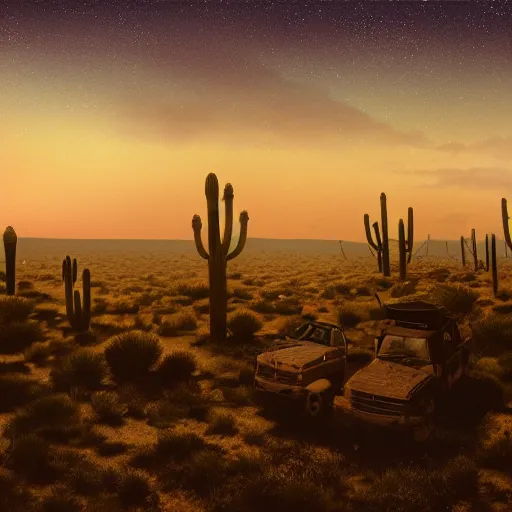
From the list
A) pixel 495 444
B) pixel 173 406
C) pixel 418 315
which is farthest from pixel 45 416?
pixel 495 444

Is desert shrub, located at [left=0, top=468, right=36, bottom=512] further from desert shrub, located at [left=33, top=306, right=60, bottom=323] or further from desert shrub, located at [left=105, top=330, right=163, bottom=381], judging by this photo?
desert shrub, located at [left=33, top=306, right=60, bottom=323]

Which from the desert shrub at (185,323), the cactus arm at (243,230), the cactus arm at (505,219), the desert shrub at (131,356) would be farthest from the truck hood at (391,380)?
the cactus arm at (505,219)

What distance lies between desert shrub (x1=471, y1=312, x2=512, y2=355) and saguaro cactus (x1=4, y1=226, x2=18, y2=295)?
61.1 ft

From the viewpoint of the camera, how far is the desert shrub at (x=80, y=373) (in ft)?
38.8

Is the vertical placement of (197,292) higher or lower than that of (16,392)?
higher

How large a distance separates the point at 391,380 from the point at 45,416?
645cm

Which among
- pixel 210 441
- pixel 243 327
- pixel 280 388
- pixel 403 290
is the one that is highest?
pixel 403 290

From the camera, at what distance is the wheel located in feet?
29.6

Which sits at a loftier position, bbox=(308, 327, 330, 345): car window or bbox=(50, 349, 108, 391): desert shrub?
bbox=(308, 327, 330, 345): car window

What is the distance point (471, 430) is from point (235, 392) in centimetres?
478

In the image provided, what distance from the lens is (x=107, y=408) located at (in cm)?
990

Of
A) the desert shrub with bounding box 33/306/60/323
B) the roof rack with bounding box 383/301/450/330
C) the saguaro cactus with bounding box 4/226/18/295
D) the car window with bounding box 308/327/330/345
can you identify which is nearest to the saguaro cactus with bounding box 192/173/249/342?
the car window with bounding box 308/327/330/345

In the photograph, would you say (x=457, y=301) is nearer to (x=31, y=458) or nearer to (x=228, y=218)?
(x=228, y=218)

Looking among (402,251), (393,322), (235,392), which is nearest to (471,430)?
(393,322)
